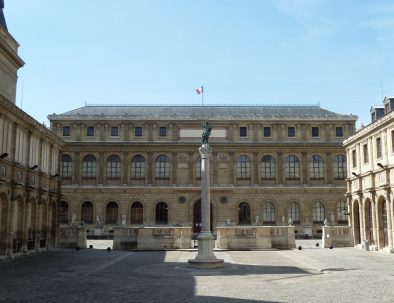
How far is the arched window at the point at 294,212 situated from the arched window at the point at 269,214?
1.88 m

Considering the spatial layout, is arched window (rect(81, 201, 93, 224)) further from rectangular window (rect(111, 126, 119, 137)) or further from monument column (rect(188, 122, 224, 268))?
monument column (rect(188, 122, 224, 268))

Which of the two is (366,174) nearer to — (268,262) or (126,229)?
(268,262)

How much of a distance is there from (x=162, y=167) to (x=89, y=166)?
888 centimetres

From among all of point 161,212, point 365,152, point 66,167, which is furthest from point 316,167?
point 66,167

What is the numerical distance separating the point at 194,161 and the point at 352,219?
71.7ft

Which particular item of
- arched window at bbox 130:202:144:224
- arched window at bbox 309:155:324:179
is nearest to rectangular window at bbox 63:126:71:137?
arched window at bbox 130:202:144:224

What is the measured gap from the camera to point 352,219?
41.3 meters

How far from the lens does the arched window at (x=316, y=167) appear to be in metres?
57.6

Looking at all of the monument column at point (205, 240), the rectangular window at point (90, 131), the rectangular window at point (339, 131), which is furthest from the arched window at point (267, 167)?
the monument column at point (205, 240)

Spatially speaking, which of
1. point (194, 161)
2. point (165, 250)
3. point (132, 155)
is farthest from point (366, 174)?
point (132, 155)

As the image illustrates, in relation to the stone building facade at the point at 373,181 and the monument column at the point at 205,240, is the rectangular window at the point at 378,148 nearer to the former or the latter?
the stone building facade at the point at 373,181

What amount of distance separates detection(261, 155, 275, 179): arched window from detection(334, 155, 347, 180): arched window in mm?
7584

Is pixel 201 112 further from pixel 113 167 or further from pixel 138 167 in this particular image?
pixel 113 167

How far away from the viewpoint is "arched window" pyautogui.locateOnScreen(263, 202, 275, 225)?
5662cm
